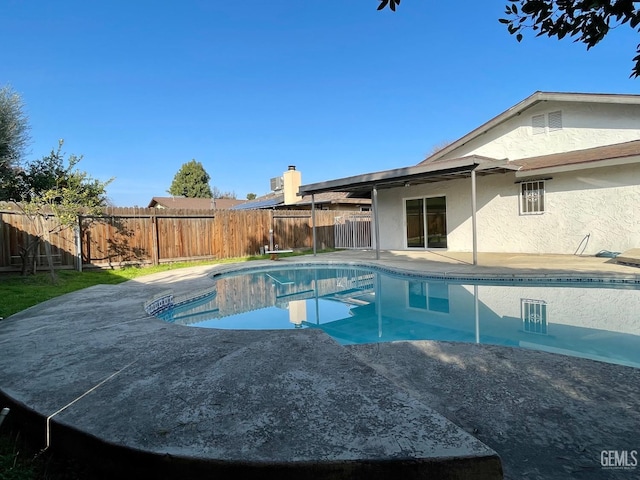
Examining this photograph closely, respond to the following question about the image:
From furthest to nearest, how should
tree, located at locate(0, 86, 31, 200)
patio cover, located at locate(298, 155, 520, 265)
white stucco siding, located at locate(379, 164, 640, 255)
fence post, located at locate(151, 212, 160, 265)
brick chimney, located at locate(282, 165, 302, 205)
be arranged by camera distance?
brick chimney, located at locate(282, 165, 302, 205), fence post, located at locate(151, 212, 160, 265), white stucco siding, located at locate(379, 164, 640, 255), patio cover, located at locate(298, 155, 520, 265), tree, located at locate(0, 86, 31, 200)

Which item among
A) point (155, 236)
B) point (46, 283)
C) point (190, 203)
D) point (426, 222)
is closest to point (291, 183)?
point (426, 222)

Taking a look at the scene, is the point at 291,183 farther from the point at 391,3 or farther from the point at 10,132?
the point at 391,3

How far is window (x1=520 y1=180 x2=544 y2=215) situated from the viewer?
11.5m

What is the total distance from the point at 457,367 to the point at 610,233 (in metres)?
10.2

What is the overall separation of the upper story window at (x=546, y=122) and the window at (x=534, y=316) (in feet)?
26.0

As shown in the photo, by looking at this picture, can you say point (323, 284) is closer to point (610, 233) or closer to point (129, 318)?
point (129, 318)

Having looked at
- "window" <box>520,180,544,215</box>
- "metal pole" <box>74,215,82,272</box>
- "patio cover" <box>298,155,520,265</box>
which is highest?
"patio cover" <box>298,155,520,265</box>

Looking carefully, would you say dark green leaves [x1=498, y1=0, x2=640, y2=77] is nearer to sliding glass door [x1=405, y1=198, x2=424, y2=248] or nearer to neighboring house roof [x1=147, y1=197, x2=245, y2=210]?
sliding glass door [x1=405, y1=198, x2=424, y2=248]

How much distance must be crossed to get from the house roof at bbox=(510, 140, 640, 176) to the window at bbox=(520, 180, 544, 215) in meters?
0.76

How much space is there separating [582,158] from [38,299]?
13.6 meters

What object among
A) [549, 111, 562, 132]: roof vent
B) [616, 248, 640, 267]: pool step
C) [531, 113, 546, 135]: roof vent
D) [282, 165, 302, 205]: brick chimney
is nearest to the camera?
[616, 248, 640, 267]: pool step

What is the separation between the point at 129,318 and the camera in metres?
4.62

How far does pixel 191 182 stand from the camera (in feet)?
140

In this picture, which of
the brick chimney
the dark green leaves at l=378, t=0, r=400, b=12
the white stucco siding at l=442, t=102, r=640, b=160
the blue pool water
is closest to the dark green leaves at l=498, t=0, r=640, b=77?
the dark green leaves at l=378, t=0, r=400, b=12
